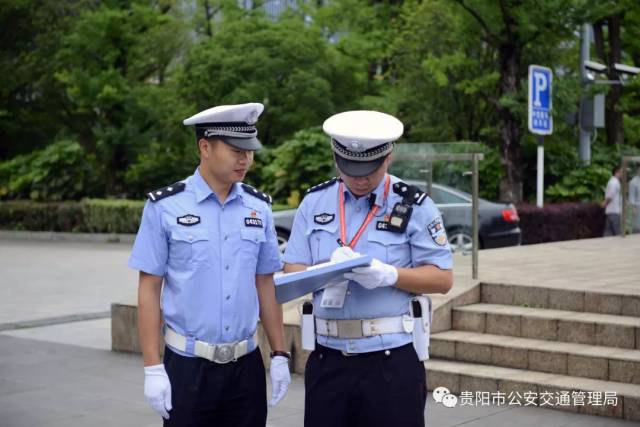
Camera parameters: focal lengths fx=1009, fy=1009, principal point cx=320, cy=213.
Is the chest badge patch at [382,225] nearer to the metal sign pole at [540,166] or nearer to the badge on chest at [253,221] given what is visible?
the badge on chest at [253,221]

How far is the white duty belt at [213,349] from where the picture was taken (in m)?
4.07

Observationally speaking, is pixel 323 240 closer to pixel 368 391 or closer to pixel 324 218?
pixel 324 218

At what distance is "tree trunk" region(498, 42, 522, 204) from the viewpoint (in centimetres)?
2141

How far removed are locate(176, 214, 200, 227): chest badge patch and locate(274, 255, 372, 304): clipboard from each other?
440 mm

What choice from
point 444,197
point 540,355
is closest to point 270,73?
point 444,197

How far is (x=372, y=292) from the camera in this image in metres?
4.04

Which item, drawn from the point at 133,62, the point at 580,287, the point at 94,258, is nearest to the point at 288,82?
the point at 133,62

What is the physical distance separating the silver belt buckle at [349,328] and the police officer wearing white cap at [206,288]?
1.34ft

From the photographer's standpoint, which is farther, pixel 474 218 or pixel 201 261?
pixel 474 218

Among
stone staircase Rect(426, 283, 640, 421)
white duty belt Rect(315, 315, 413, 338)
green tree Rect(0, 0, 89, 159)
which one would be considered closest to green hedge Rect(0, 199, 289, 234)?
green tree Rect(0, 0, 89, 159)

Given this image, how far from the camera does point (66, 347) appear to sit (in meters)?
9.84

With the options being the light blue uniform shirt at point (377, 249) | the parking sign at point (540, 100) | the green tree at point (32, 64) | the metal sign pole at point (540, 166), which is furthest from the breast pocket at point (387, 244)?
the green tree at point (32, 64)

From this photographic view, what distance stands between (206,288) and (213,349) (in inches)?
9.8

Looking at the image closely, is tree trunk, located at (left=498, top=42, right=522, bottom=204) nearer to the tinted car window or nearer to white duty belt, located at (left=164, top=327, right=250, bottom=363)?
the tinted car window
